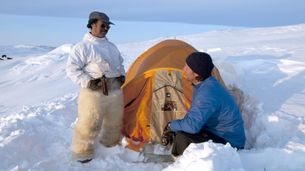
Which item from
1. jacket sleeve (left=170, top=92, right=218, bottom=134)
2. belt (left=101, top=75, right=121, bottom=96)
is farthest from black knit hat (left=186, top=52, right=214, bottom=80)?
belt (left=101, top=75, right=121, bottom=96)

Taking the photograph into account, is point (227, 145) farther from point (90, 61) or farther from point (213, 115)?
point (90, 61)

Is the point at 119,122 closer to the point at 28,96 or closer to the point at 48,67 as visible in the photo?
the point at 28,96

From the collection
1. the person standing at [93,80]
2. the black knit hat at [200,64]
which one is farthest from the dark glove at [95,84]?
the black knit hat at [200,64]

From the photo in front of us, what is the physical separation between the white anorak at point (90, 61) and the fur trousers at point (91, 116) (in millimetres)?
204

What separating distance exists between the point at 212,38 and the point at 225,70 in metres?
16.2

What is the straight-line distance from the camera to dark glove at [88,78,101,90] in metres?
5.18

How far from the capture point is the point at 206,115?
439cm

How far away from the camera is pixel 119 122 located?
5559 millimetres

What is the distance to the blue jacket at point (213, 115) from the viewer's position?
440cm

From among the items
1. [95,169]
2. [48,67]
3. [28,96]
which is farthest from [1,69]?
[95,169]

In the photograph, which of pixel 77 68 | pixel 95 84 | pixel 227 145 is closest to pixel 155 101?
pixel 95 84

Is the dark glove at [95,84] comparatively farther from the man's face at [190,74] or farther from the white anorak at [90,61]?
the man's face at [190,74]

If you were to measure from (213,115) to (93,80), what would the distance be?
5.21 feet

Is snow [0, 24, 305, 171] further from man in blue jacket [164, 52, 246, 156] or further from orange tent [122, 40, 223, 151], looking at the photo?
orange tent [122, 40, 223, 151]
